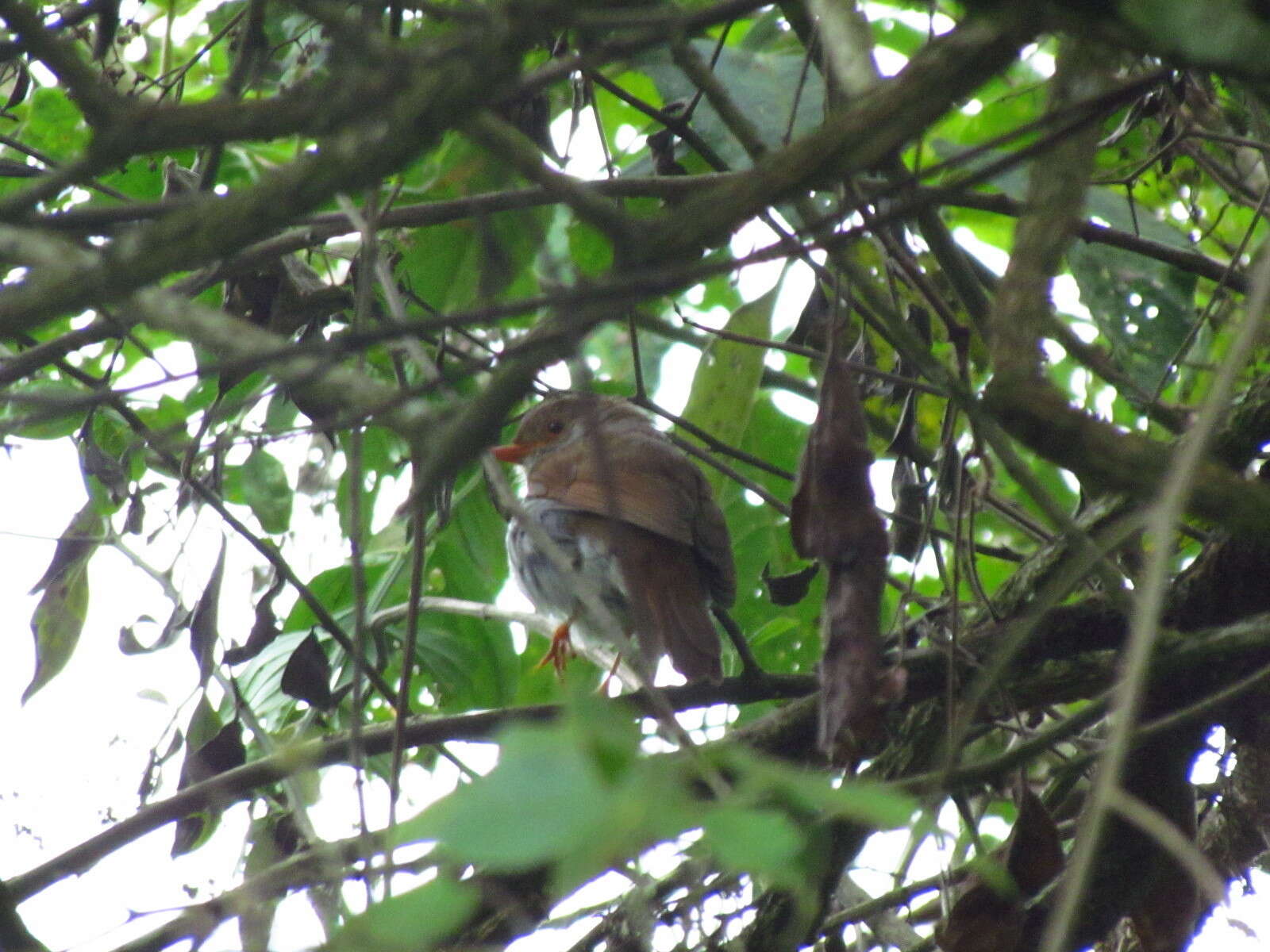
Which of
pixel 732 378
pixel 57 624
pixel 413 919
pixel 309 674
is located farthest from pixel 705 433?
pixel 413 919

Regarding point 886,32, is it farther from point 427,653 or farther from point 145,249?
point 145,249

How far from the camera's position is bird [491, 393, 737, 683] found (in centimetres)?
447

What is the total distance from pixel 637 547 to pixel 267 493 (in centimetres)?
130

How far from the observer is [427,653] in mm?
4582

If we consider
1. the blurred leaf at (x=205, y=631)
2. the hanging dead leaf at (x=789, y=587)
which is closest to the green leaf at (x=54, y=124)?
the blurred leaf at (x=205, y=631)

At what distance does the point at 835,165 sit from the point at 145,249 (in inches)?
34.6

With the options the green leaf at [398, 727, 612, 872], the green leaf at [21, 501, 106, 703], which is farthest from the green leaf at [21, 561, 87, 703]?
the green leaf at [398, 727, 612, 872]

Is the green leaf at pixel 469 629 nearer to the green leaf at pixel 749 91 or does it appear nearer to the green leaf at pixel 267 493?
the green leaf at pixel 267 493

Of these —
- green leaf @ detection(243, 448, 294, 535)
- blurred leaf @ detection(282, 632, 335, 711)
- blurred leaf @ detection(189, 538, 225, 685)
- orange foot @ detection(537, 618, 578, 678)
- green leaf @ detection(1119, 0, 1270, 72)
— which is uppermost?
green leaf @ detection(243, 448, 294, 535)

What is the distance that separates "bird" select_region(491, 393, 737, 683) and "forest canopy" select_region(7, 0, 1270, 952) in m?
0.22

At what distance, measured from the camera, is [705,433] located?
147 inches

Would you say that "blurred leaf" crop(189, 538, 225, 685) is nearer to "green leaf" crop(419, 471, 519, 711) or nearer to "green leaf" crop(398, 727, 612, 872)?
"green leaf" crop(419, 471, 519, 711)

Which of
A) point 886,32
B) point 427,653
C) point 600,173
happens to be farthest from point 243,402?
point 886,32

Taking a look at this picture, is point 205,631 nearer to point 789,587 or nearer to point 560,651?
point 789,587
